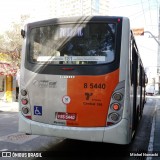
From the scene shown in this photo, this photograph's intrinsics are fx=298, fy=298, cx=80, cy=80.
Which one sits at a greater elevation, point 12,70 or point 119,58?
point 119,58

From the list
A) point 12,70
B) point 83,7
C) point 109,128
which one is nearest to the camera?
point 109,128

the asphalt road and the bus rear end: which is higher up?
the bus rear end

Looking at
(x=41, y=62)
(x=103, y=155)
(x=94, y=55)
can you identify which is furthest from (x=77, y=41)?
(x=103, y=155)

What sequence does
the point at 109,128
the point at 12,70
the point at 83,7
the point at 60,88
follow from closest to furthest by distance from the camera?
the point at 109,128
the point at 60,88
the point at 12,70
the point at 83,7

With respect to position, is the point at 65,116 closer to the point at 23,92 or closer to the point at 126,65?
the point at 23,92

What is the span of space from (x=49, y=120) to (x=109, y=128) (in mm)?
1296

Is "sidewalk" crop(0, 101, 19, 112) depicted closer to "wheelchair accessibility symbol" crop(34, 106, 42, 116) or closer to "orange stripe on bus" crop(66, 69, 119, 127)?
"wheelchair accessibility symbol" crop(34, 106, 42, 116)

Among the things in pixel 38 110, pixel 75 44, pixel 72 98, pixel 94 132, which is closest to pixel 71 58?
pixel 75 44

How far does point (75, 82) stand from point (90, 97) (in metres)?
0.44

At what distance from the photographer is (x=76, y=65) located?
6.11m

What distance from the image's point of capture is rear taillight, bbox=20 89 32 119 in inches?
255

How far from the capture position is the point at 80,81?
19.8 feet

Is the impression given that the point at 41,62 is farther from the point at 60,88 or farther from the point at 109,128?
the point at 109,128

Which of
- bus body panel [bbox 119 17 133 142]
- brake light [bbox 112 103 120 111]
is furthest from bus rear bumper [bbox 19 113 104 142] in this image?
bus body panel [bbox 119 17 133 142]
